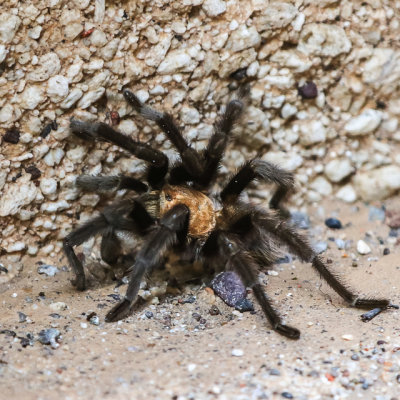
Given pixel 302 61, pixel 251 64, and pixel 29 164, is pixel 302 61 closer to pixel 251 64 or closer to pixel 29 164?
pixel 251 64

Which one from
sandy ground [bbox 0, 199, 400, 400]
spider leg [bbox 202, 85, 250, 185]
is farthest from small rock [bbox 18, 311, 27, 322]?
spider leg [bbox 202, 85, 250, 185]

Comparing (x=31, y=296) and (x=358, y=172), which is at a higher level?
(x=358, y=172)

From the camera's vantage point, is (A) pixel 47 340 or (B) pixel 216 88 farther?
(B) pixel 216 88

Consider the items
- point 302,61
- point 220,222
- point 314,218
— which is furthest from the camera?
point 314,218

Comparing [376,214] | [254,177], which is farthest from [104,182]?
[376,214]

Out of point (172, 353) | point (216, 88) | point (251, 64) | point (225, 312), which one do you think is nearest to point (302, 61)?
point (251, 64)
